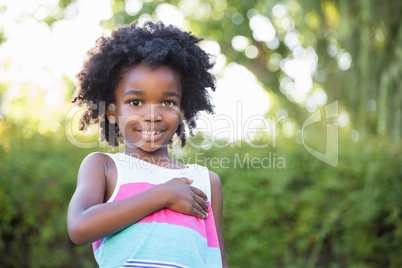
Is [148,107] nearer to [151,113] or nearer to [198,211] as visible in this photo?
[151,113]

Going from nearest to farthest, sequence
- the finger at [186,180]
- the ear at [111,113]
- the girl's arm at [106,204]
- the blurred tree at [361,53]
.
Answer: the girl's arm at [106,204] < the finger at [186,180] < the ear at [111,113] < the blurred tree at [361,53]

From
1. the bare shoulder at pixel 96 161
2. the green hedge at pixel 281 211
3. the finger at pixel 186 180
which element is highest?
the bare shoulder at pixel 96 161

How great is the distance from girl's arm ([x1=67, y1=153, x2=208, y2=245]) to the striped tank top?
0.05 meters

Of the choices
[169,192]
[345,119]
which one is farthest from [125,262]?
[345,119]

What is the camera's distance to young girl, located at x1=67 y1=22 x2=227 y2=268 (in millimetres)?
1612

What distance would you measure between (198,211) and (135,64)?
2.34ft

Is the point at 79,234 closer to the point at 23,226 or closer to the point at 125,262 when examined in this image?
the point at 125,262

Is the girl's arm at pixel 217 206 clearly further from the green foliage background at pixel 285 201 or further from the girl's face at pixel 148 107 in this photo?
the green foliage background at pixel 285 201

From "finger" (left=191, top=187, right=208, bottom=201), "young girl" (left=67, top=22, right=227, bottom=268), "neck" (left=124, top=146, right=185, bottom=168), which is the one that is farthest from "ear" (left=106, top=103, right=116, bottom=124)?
"finger" (left=191, top=187, right=208, bottom=201)

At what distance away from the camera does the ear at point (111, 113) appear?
2074 millimetres

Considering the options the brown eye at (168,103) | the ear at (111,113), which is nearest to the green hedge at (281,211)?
the ear at (111,113)

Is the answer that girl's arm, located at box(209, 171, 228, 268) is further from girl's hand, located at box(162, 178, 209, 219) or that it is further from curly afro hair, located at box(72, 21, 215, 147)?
curly afro hair, located at box(72, 21, 215, 147)

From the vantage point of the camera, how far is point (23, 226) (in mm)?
4426

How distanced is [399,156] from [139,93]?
3.24 meters
